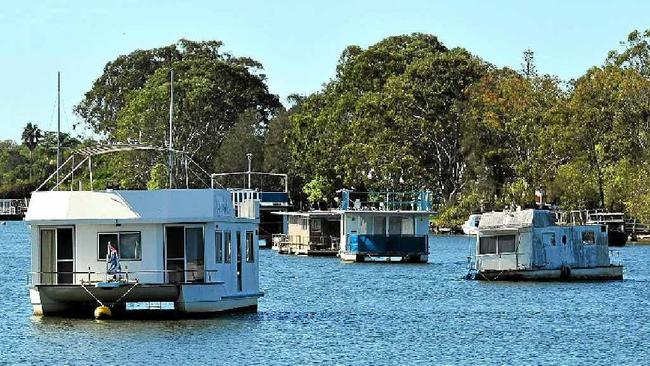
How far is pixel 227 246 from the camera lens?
55.9m

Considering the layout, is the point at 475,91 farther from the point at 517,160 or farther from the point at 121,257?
the point at 121,257

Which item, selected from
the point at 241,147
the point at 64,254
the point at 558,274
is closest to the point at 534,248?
the point at 558,274

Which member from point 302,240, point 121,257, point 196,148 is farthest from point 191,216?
point 196,148

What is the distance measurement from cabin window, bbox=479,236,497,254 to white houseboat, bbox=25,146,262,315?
27.1m

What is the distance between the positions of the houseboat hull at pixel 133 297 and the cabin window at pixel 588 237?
29128 mm

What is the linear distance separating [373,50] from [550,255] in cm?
8854

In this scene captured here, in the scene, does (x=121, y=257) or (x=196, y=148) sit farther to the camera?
(x=196, y=148)

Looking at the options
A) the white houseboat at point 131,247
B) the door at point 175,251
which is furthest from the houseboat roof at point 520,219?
the door at point 175,251

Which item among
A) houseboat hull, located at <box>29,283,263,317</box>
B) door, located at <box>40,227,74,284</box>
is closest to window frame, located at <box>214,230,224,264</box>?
houseboat hull, located at <box>29,283,263,317</box>

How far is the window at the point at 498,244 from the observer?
79688 mm

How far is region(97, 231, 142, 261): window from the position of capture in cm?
5431

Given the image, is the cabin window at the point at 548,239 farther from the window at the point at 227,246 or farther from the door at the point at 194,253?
the door at the point at 194,253

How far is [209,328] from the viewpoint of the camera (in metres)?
53.2

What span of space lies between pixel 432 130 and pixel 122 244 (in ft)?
338
